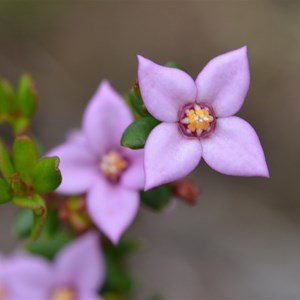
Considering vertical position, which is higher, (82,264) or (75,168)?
(75,168)

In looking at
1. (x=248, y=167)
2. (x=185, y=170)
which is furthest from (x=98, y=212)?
(x=248, y=167)

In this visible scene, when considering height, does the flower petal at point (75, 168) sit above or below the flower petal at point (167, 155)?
below

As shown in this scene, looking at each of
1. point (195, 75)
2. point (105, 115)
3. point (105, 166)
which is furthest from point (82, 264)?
point (195, 75)

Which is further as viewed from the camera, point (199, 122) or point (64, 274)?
point (64, 274)

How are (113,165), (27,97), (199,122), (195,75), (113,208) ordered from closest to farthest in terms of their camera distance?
(199,122) → (113,208) → (113,165) → (27,97) → (195,75)

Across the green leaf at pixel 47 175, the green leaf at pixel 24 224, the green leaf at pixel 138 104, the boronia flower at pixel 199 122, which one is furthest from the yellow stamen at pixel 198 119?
the green leaf at pixel 24 224

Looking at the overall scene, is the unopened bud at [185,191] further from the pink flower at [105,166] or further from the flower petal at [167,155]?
the flower petal at [167,155]

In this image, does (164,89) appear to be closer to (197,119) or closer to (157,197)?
(197,119)
